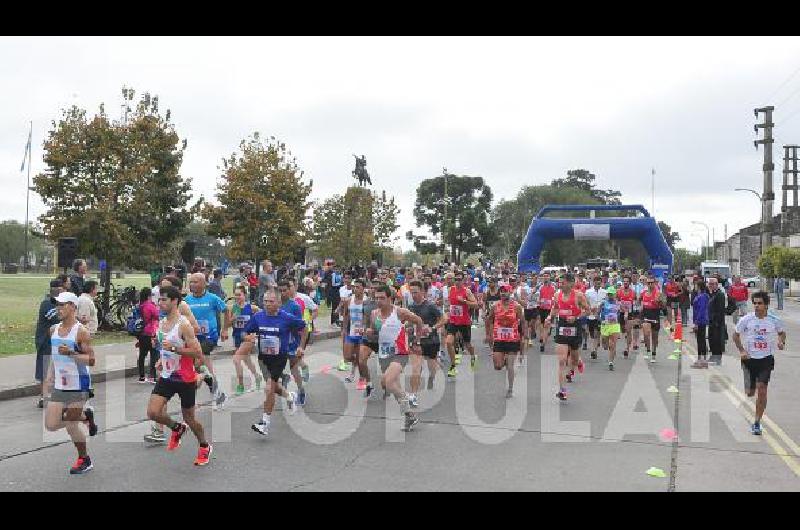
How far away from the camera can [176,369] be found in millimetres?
6969

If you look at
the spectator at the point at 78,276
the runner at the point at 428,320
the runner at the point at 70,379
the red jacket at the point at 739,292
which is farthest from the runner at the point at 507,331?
the red jacket at the point at 739,292

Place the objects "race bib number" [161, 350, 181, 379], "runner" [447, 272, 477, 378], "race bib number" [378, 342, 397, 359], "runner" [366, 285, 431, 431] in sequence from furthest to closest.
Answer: "runner" [447, 272, 477, 378] → "race bib number" [378, 342, 397, 359] → "runner" [366, 285, 431, 431] → "race bib number" [161, 350, 181, 379]

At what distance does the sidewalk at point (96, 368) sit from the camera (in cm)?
1070

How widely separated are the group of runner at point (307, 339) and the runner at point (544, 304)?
1.14 m

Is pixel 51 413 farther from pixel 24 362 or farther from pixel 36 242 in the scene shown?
pixel 36 242

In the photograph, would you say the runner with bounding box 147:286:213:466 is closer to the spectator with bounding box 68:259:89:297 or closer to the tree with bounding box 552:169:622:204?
the spectator with bounding box 68:259:89:297

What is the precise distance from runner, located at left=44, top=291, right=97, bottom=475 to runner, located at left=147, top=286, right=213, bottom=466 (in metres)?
0.64

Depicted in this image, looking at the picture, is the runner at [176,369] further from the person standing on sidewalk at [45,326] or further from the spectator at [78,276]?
the spectator at [78,276]

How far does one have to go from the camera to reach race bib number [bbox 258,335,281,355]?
8461 mm

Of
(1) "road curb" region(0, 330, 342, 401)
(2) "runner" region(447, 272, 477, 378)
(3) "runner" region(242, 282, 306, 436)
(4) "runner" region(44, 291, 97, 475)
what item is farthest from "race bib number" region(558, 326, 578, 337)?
(1) "road curb" region(0, 330, 342, 401)

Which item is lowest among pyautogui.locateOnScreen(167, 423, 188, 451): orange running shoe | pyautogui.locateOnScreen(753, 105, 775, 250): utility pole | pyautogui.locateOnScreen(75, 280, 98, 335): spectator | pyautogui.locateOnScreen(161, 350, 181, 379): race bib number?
pyautogui.locateOnScreen(167, 423, 188, 451): orange running shoe

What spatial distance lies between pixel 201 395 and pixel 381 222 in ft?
127

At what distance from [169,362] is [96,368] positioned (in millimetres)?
6378

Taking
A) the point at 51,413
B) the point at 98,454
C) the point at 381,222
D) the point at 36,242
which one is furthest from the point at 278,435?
the point at 36,242
